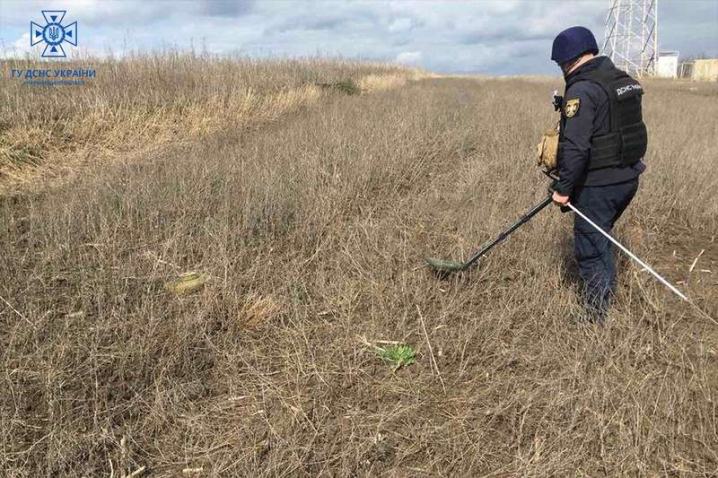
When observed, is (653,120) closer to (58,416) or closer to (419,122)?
(419,122)

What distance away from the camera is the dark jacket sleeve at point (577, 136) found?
2609 mm

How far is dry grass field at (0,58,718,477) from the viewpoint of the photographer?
203 cm

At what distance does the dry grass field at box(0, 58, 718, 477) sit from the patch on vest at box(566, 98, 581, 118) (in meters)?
1.20

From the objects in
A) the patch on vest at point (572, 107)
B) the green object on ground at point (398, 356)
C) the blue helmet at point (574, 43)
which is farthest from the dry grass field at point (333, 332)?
the blue helmet at point (574, 43)

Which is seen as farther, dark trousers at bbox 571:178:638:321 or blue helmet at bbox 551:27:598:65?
dark trousers at bbox 571:178:638:321

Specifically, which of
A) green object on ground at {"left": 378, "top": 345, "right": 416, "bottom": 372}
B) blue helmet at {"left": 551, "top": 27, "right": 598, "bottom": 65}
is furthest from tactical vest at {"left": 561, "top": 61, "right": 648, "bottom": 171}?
green object on ground at {"left": 378, "top": 345, "right": 416, "bottom": 372}

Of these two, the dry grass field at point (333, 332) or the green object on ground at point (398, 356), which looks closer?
the dry grass field at point (333, 332)

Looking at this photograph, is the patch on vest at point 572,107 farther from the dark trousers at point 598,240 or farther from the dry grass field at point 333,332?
the dry grass field at point 333,332

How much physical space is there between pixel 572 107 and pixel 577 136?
0.56 ft

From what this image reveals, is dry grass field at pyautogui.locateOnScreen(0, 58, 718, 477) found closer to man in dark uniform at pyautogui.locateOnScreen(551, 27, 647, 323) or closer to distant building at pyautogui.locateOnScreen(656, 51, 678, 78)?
man in dark uniform at pyautogui.locateOnScreen(551, 27, 647, 323)

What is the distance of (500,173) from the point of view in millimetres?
6152

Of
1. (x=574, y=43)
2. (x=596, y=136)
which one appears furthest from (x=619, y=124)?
(x=574, y=43)

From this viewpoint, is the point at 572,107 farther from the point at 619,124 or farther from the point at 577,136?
the point at 619,124

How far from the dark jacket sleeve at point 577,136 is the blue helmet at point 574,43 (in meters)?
0.20
